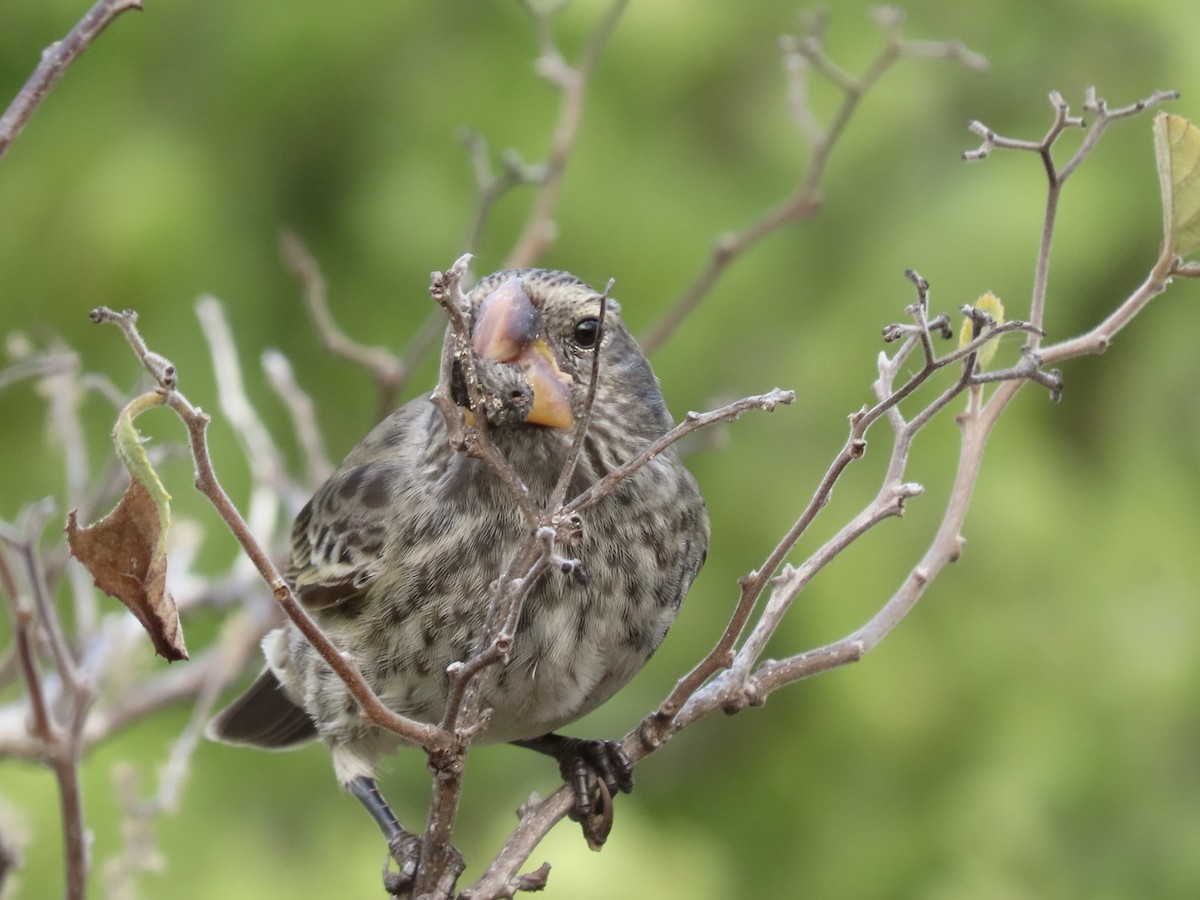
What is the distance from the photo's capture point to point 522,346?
7.69 feet

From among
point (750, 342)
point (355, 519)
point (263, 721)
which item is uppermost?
point (355, 519)

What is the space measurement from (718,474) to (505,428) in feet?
7.98

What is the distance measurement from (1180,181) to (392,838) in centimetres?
150

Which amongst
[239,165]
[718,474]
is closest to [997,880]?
[718,474]

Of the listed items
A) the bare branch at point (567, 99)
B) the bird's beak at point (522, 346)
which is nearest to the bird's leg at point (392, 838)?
the bird's beak at point (522, 346)

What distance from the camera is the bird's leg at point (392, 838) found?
219 centimetres

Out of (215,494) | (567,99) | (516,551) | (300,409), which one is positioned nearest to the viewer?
(215,494)

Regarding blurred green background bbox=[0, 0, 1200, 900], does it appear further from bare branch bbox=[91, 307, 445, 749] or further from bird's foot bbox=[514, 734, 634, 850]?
bare branch bbox=[91, 307, 445, 749]

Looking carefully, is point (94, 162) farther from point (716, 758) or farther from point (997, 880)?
point (997, 880)

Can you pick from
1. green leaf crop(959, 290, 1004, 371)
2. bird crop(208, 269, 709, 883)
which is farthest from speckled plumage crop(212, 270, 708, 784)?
green leaf crop(959, 290, 1004, 371)

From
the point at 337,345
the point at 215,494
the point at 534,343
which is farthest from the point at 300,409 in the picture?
the point at 215,494

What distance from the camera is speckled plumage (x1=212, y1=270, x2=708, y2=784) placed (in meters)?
2.51

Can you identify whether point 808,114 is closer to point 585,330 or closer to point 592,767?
point 585,330

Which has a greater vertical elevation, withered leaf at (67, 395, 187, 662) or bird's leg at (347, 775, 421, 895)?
withered leaf at (67, 395, 187, 662)
